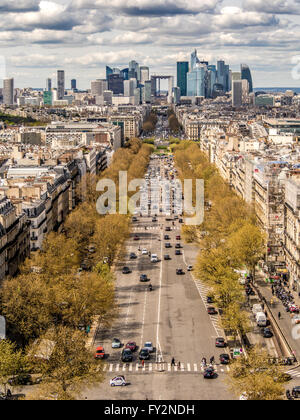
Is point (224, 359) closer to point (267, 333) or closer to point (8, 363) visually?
point (267, 333)

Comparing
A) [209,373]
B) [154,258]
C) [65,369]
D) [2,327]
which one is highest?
[65,369]

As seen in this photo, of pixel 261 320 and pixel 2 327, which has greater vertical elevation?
pixel 2 327

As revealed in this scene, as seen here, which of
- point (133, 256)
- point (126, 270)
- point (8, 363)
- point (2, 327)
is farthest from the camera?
point (133, 256)

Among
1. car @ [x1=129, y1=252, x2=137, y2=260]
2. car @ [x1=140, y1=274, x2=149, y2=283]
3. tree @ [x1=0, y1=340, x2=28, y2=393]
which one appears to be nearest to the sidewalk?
car @ [x1=140, y1=274, x2=149, y2=283]

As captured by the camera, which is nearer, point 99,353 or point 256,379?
point 256,379

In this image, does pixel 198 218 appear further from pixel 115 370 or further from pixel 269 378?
pixel 269 378

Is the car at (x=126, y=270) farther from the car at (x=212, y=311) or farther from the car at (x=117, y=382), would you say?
the car at (x=117, y=382)

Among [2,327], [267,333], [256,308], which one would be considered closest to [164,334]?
[267,333]
